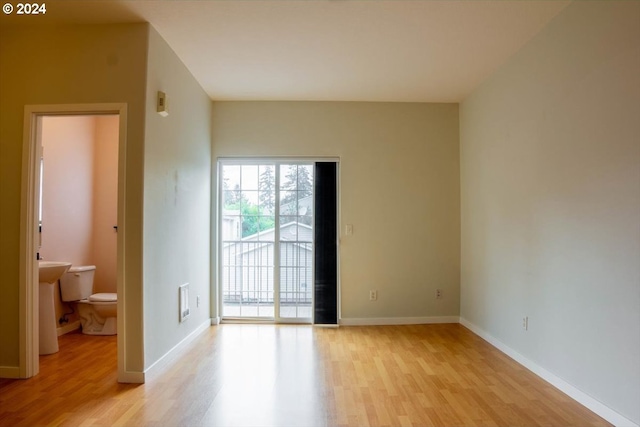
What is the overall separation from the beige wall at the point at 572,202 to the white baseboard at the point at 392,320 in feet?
2.32

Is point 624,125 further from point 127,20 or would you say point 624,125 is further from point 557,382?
point 127,20

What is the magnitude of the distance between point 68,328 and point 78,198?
55.0 inches

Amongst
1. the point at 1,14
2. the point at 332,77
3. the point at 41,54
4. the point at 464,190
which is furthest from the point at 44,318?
the point at 464,190

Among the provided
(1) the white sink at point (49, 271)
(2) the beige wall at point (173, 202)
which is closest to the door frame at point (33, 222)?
(2) the beige wall at point (173, 202)

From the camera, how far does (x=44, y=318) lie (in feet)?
10.8

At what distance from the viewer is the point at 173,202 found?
3262mm

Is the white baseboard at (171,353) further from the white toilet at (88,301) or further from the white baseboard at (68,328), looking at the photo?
the white baseboard at (68,328)

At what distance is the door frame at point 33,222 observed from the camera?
2.68m

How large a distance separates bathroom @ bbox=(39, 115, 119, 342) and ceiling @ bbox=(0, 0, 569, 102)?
4.46 feet

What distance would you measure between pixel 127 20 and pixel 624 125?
332cm

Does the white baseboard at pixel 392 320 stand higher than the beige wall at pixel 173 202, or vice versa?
the beige wall at pixel 173 202

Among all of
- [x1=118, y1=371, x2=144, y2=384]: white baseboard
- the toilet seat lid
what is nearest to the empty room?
[x1=118, y1=371, x2=144, y2=384]: white baseboard

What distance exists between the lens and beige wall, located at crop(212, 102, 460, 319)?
4.47 m

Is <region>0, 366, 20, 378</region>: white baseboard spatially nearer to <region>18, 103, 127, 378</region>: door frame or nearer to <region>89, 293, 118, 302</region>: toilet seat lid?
<region>18, 103, 127, 378</region>: door frame
